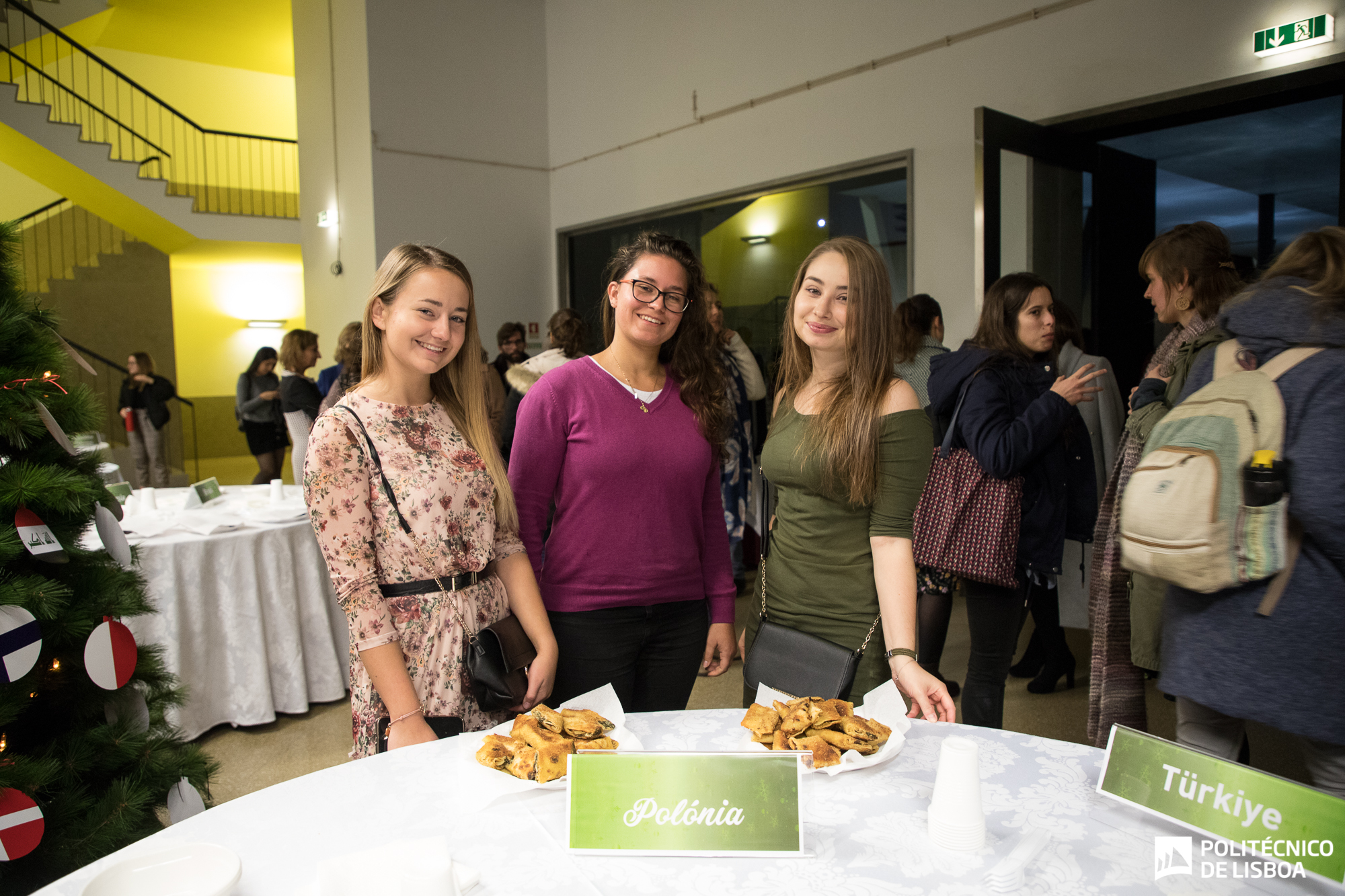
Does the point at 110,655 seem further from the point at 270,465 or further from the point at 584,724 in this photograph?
the point at 270,465

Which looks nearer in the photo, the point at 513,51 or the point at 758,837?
the point at 758,837

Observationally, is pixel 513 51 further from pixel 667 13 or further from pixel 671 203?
pixel 671 203

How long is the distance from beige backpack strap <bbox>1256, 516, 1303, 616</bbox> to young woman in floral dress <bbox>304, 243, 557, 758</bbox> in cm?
127

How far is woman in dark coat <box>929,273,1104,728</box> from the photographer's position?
246 cm

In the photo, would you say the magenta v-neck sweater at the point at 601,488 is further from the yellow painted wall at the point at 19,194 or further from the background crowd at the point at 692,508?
the yellow painted wall at the point at 19,194

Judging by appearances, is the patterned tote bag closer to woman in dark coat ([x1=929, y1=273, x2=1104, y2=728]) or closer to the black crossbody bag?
woman in dark coat ([x1=929, y1=273, x2=1104, y2=728])

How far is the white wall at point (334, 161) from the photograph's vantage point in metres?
7.01

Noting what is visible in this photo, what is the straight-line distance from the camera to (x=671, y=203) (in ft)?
21.4

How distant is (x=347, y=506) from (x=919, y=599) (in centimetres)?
200

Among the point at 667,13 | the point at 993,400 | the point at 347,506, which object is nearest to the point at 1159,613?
the point at 993,400

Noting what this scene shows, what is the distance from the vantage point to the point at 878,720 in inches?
51.5

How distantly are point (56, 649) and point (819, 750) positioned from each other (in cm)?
136

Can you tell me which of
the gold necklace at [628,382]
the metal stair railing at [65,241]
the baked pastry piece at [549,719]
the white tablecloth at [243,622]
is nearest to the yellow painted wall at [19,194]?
the metal stair railing at [65,241]

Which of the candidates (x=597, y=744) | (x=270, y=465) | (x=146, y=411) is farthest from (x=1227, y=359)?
(x=146, y=411)
